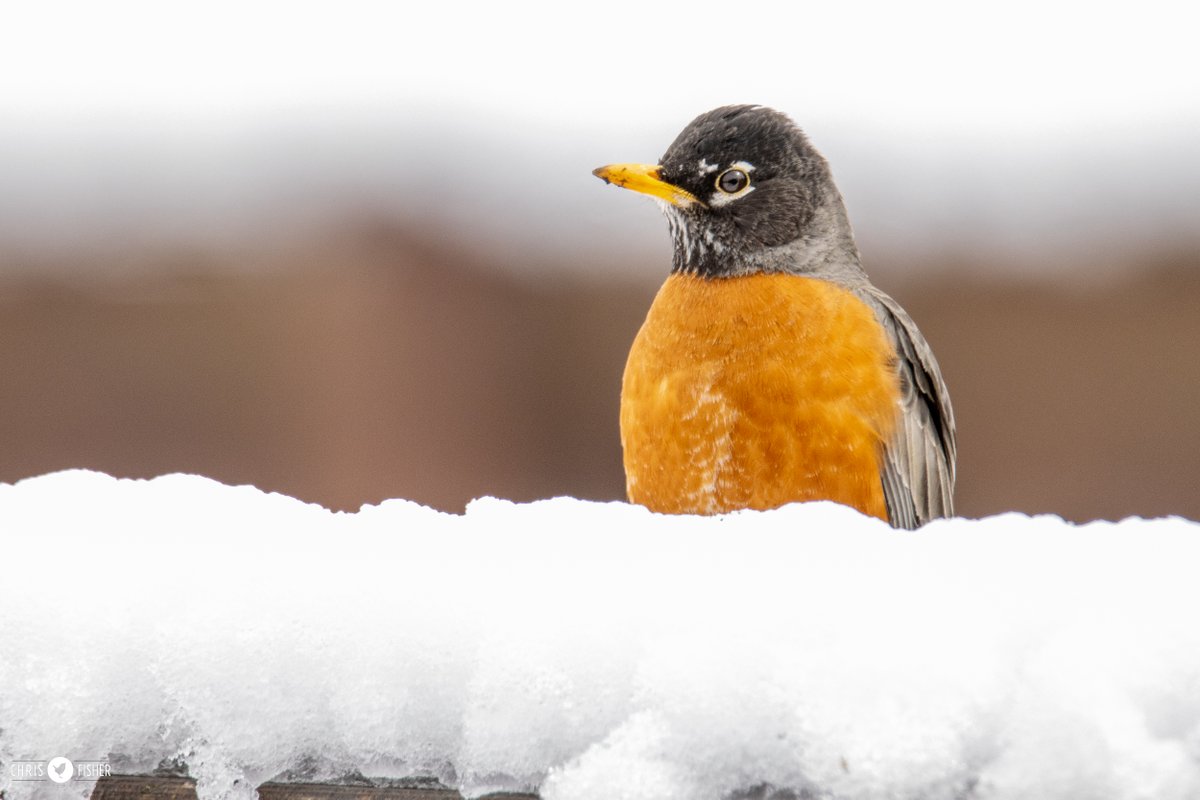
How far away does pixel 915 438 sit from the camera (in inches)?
145

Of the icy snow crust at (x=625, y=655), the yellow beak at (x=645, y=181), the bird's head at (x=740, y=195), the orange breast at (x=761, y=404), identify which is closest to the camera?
the icy snow crust at (x=625, y=655)

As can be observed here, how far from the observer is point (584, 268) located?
6.38 metres

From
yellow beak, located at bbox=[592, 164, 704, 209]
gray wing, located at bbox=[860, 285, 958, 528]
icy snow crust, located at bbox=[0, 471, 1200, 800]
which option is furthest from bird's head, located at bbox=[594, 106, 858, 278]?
icy snow crust, located at bbox=[0, 471, 1200, 800]

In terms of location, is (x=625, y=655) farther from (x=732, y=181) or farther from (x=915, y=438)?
(x=732, y=181)

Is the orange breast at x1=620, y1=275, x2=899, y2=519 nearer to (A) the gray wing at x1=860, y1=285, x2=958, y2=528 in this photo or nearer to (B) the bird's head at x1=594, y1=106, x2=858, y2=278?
(A) the gray wing at x1=860, y1=285, x2=958, y2=528

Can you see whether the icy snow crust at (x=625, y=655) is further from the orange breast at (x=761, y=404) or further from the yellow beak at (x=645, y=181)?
the yellow beak at (x=645, y=181)

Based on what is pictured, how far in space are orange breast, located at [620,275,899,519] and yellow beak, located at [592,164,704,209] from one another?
48 cm

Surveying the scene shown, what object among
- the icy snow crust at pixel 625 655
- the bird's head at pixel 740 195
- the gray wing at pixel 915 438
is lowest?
the gray wing at pixel 915 438

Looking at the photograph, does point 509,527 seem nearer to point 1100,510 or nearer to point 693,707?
point 693,707

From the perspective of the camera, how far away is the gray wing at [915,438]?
11.8 ft

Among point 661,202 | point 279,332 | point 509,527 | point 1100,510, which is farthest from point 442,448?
point 509,527

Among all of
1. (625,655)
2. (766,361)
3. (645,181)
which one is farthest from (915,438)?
(625,655)

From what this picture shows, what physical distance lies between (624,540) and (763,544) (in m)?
0.18

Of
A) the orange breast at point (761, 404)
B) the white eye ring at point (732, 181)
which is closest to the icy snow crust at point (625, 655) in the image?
the orange breast at point (761, 404)
